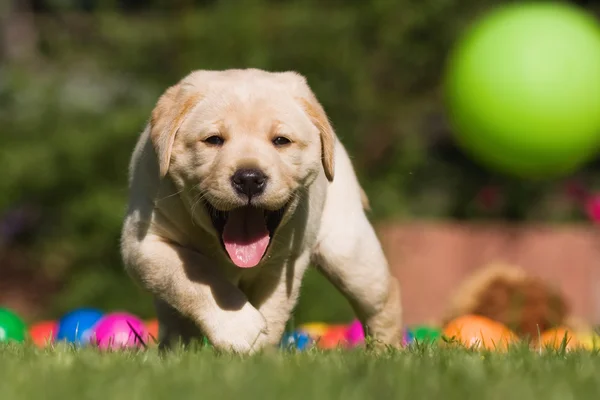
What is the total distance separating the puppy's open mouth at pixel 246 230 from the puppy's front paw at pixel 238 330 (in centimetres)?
20

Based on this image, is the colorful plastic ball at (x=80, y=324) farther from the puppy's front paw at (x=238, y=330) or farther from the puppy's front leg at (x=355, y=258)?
the puppy's front paw at (x=238, y=330)

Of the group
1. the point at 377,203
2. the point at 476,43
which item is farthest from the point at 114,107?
the point at 476,43

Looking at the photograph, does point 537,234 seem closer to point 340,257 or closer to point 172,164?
point 340,257

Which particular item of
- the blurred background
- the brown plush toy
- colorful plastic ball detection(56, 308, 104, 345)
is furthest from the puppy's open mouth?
the blurred background

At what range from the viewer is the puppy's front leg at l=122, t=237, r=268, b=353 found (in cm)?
427

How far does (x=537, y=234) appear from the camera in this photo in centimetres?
966

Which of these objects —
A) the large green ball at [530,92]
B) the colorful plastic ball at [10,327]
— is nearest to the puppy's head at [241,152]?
the colorful plastic ball at [10,327]

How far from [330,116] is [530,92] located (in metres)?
2.38

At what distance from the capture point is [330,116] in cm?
981

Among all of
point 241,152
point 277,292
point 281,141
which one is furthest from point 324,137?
point 277,292

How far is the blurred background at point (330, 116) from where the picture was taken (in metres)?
9.62

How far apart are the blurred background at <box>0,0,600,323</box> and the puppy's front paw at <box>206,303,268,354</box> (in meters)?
4.78

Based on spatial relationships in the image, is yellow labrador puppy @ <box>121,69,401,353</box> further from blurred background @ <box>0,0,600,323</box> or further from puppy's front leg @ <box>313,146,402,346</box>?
blurred background @ <box>0,0,600,323</box>

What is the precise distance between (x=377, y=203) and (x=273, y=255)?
5161 millimetres
